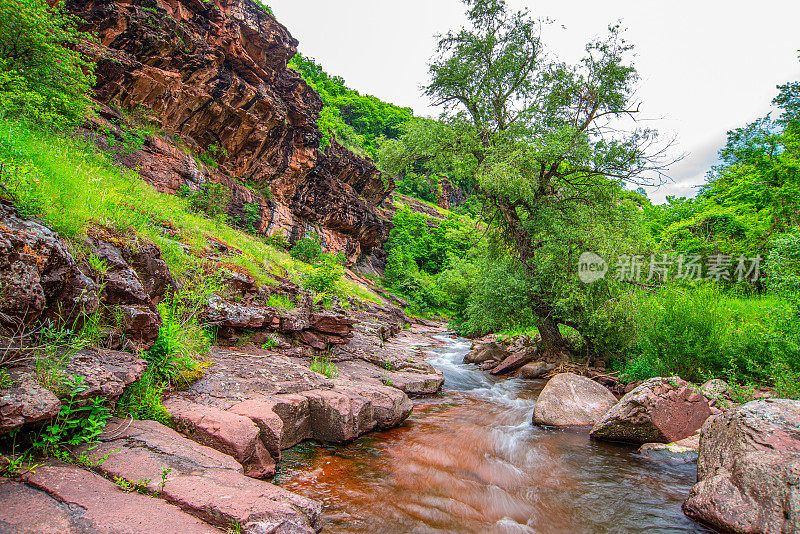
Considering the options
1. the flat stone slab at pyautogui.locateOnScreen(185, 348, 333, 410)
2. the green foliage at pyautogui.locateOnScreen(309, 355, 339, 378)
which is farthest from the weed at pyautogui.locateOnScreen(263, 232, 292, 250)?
the flat stone slab at pyautogui.locateOnScreen(185, 348, 333, 410)

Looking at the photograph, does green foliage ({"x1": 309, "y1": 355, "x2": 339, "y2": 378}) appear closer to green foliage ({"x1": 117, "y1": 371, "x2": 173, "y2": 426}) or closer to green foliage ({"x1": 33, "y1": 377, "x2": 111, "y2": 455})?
green foliage ({"x1": 117, "y1": 371, "x2": 173, "y2": 426})

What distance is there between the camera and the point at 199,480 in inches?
113

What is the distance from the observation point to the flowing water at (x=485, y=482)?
12.9 ft

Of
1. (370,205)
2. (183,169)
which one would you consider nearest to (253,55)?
(183,169)

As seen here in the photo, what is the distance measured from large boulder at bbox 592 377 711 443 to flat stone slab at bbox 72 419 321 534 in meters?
5.84

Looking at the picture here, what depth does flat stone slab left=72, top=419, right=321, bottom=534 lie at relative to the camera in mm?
2602

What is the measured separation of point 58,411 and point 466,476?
4.77 metres

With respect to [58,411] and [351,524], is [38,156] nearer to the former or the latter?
[58,411]

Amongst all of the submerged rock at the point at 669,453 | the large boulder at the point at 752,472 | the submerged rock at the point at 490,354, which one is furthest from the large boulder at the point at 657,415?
the submerged rock at the point at 490,354

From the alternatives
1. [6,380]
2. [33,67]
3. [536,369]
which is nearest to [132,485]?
[6,380]

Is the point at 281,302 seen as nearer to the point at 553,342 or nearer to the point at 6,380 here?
the point at 6,380

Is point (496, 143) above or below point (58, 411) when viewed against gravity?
above

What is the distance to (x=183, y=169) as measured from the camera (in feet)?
59.8

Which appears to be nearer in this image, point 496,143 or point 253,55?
point 496,143
